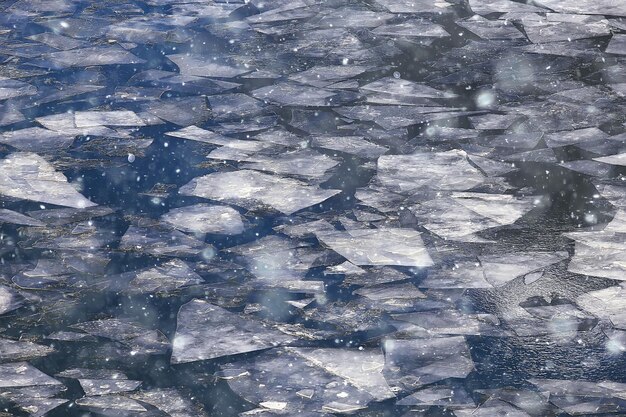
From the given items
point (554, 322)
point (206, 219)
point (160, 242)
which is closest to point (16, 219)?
point (160, 242)

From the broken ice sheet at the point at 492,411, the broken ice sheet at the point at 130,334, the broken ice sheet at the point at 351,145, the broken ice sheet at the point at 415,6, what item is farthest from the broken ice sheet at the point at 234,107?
the broken ice sheet at the point at 492,411

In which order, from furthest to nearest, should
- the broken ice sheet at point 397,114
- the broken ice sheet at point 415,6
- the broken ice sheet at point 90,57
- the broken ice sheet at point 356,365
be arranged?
the broken ice sheet at point 415,6, the broken ice sheet at point 90,57, the broken ice sheet at point 397,114, the broken ice sheet at point 356,365

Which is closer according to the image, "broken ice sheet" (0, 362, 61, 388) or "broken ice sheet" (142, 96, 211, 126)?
"broken ice sheet" (0, 362, 61, 388)

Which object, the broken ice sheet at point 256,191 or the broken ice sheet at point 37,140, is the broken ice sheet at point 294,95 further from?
the broken ice sheet at point 37,140

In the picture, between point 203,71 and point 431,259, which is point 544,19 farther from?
point 431,259

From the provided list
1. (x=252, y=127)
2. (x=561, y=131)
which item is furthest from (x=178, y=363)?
(x=561, y=131)

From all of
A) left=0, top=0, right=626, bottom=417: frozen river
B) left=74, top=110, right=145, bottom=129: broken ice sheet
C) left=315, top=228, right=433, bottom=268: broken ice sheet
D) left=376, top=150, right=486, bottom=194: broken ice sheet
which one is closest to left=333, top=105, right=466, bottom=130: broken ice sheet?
left=0, top=0, right=626, bottom=417: frozen river

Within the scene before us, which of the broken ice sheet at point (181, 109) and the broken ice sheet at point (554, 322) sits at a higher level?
the broken ice sheet at point (554, 322)

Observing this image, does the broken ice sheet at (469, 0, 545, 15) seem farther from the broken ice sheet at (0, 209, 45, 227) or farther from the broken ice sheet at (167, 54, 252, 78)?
the broken ice sheet at (0, 209, 45, 227)
